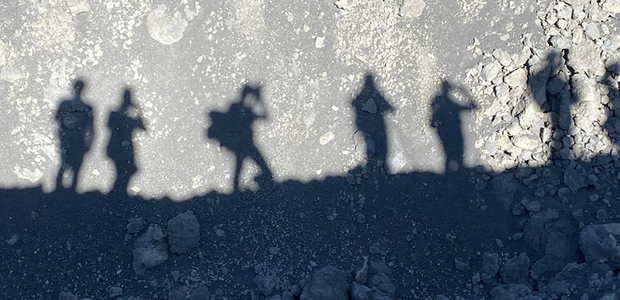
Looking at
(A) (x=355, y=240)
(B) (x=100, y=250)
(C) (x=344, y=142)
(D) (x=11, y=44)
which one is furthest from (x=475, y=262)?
(D) (x=11, y=44)

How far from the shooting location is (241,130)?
6766mm

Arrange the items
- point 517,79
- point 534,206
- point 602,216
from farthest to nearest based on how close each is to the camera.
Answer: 1. point 517,79
2. point 534,206
3. point 602,216

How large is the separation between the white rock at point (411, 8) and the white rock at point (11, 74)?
4549 millimetres

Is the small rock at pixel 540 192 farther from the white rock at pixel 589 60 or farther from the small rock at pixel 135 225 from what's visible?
the small rock at pixel 135 225

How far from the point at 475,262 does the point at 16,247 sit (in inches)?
197

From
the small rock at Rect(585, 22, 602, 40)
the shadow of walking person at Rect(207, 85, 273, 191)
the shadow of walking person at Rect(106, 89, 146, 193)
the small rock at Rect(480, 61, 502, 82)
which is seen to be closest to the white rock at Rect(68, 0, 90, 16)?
the shadow of walking person at Rect(106, 89, 146, 193)

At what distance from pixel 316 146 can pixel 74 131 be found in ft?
9.26

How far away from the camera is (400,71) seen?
22.4 feet

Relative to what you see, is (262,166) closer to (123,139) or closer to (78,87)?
(123,139)

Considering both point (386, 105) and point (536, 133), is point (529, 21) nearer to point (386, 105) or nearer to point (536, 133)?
point (536, 133)

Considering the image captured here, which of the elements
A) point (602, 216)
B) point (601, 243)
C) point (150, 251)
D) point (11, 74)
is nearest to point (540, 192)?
point (602, 216)

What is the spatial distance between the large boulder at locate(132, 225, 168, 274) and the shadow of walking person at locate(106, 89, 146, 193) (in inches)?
28.4

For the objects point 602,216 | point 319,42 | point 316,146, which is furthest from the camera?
point 319,42

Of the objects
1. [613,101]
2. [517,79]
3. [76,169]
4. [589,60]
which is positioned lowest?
[76,169]
